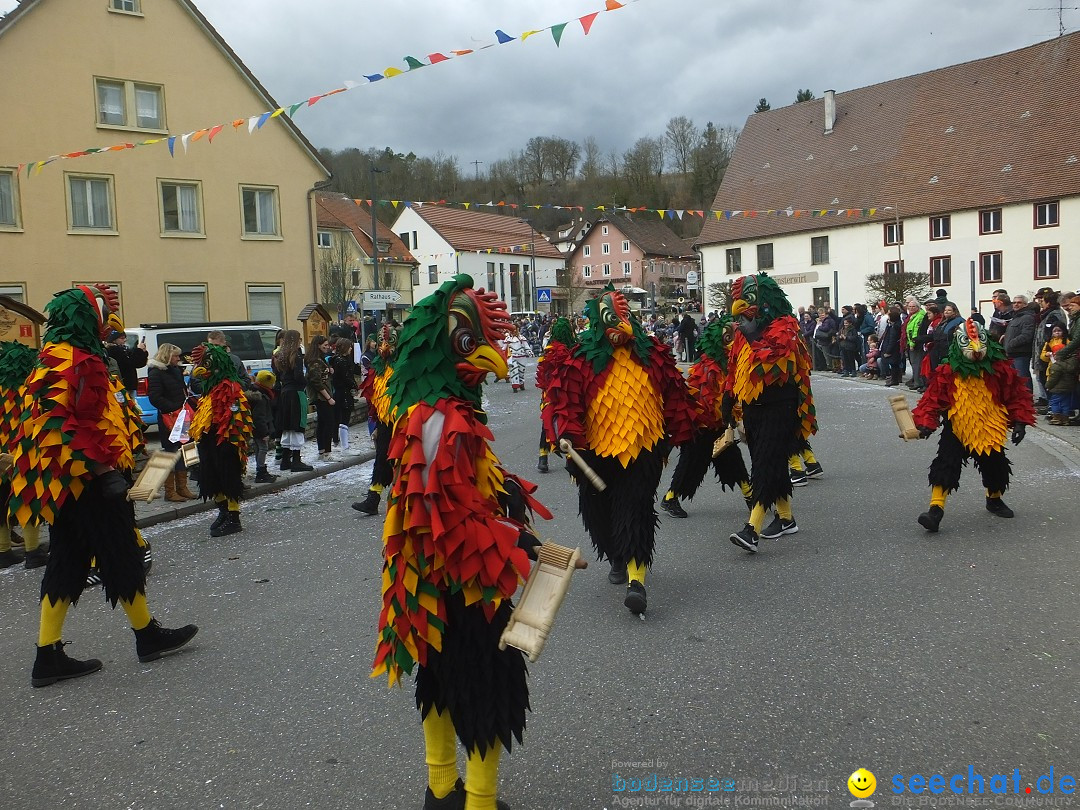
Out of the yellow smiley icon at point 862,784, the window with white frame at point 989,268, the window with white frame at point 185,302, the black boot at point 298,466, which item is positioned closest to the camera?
the yellow smiley icon at point 862,784

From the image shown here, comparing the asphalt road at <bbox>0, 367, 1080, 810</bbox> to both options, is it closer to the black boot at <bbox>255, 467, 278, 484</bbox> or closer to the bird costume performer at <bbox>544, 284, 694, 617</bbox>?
the bird costume performer at <bbox>544, 284, 694, 617</bbox>

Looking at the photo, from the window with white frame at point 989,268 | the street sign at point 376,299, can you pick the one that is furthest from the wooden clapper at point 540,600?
the window with white frame at point 989,268

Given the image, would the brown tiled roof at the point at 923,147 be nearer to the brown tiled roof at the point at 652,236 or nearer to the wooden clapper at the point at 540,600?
the brown tiled roof at the point at 652,236

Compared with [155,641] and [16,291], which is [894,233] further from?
[155,641]

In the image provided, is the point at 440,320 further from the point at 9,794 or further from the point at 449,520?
the point at 9,794

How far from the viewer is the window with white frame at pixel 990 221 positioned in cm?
4006

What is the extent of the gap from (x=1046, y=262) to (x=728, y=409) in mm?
39330

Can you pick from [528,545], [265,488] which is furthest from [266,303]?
[528,545]

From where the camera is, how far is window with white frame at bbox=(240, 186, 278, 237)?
24375mm

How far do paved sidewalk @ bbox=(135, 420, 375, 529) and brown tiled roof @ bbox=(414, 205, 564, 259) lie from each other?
130 feet

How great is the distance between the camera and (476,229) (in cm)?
5525

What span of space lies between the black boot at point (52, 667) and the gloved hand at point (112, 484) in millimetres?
825

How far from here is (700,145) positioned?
223ft

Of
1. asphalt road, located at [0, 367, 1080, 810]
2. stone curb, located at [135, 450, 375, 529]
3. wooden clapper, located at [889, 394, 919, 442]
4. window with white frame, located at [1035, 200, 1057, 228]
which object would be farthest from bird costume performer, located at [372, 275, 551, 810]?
window with white frame, located at [1035, 200, 1057, 228]
